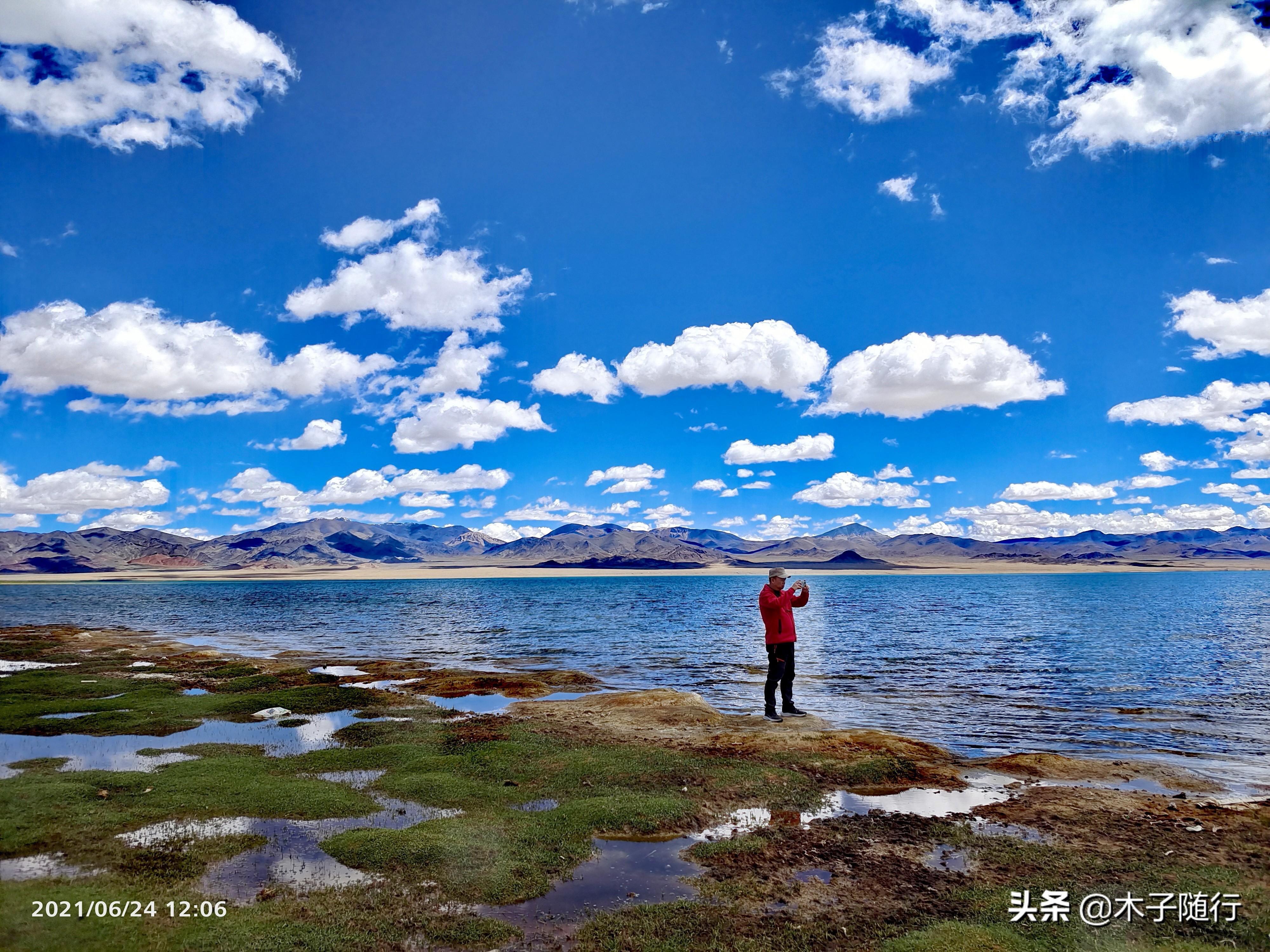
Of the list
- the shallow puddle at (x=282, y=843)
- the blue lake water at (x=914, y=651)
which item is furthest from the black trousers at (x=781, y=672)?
the shallow puddle at (x=282, y=843)

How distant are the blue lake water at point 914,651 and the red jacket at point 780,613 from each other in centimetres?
426

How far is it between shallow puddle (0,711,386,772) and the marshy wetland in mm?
123

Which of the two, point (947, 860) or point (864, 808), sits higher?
point (947, 860)

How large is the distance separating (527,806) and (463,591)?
166m

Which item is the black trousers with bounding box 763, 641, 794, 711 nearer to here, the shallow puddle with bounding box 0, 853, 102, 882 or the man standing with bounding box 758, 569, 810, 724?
the man standing with bounding box 758, 569, 810, 724

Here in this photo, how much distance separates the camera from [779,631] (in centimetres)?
2111

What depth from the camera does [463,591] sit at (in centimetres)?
17300

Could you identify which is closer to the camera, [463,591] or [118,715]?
[118,715]

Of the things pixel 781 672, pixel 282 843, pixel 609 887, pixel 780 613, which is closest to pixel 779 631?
pixel 780 613

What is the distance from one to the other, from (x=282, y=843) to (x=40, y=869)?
3204 millimetres

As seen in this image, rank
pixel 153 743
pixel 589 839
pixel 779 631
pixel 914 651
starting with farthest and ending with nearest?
pixel 914 651
pixel 779 631
pixel 153 743
pixel 589 839

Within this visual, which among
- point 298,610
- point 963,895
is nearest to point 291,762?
point 963,895

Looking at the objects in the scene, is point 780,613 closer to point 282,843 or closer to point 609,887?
point 609,887

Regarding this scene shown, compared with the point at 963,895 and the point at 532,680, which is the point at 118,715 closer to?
the point at 532,680
